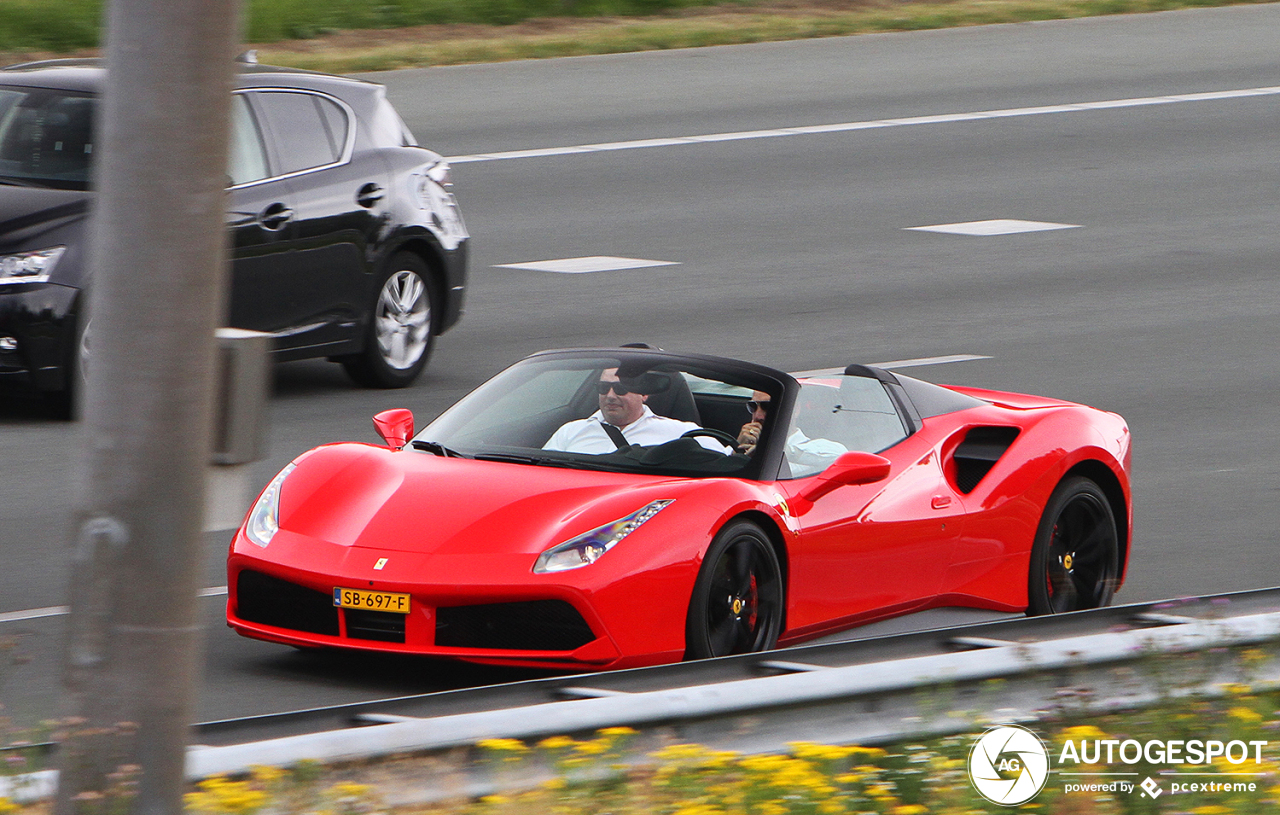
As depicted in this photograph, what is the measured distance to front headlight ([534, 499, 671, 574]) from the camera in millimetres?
7688

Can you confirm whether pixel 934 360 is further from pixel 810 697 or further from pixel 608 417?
pixel 810 697

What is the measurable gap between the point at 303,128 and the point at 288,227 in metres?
0.80

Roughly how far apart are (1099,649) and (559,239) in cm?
1213

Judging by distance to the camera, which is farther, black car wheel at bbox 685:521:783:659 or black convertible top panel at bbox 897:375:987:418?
black convertible top panel at bbox 897:375:987:418

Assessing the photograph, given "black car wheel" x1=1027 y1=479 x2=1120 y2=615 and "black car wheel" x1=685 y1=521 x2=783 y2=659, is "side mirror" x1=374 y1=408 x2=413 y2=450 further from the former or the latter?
"black car wheel" x1=1027 y1=479 x2=1120 y2=615

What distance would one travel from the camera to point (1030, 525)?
30.3ft

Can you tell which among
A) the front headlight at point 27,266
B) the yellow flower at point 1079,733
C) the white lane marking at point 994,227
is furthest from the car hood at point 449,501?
the white lane marking at point 994,227

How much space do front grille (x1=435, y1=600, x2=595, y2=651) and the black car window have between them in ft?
19.3

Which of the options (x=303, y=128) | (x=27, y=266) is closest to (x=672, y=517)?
(x=27, y=266)

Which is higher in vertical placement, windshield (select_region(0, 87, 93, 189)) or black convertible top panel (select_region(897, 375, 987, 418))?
windshield (select_region(0, 87, 93, 189))

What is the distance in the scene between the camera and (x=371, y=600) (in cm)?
769

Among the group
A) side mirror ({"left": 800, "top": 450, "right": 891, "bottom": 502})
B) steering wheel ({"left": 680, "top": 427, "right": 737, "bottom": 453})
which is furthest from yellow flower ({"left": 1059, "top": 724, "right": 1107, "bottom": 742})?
steering wheel ({"left": 680, "top": 427, "right": 737, "bottom": 453})

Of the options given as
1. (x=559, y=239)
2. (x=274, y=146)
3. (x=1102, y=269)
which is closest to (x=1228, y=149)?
(x=1102, y=269)

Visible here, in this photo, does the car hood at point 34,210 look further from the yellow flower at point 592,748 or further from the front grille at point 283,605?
the yellow flower at point 592,748
